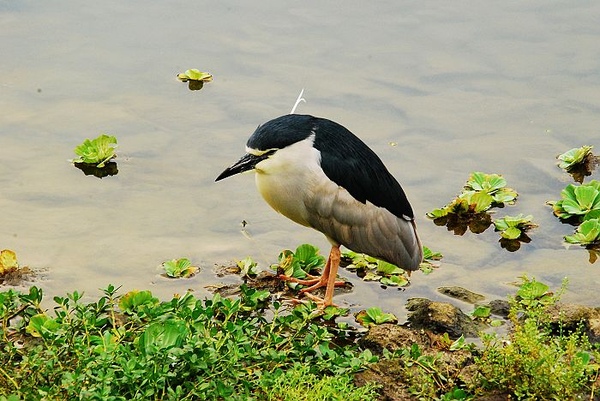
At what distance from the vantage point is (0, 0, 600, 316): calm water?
643 cm

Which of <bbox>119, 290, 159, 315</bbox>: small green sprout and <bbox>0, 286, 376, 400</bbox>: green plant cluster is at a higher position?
<bbox>0, 286, 376, 400</bbox>: green plant cluster

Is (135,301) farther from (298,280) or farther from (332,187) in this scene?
(332,187)

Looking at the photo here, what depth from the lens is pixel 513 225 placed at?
21.9 ft

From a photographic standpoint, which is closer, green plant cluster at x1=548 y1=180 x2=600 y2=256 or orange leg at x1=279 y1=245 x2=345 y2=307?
orange leg at x1=279 y1=245 x2=345 y2=307

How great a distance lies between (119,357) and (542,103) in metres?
5.59

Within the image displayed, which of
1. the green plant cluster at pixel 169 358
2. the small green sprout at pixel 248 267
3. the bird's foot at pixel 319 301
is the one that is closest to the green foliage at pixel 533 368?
the green plant cluster at pixel 169 358

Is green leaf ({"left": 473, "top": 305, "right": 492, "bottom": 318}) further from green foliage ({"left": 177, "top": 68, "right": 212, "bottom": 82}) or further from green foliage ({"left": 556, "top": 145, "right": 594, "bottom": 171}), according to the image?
green foliage ({"left": 177, "top": 68, "right": 212, "bottom": 82})

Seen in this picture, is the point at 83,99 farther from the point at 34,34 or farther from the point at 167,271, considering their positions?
the point at 167,271

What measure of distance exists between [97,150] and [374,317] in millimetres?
2818

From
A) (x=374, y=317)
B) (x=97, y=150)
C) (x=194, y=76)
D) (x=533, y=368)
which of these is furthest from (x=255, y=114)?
(x=533, y=368)

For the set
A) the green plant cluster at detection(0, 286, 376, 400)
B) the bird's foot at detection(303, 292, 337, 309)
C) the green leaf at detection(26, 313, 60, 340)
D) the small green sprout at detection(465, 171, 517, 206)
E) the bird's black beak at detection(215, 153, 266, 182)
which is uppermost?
the bird's black beak at detection(215, 153, 266, 182)

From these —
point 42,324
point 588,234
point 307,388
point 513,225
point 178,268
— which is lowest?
point 178,268

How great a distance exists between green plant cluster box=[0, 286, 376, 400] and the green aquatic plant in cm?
264

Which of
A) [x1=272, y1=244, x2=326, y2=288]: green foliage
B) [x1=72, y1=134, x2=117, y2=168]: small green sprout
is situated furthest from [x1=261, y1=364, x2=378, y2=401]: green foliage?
[x1=72, y1=134, x2=117, y2=168]: small green sprout
